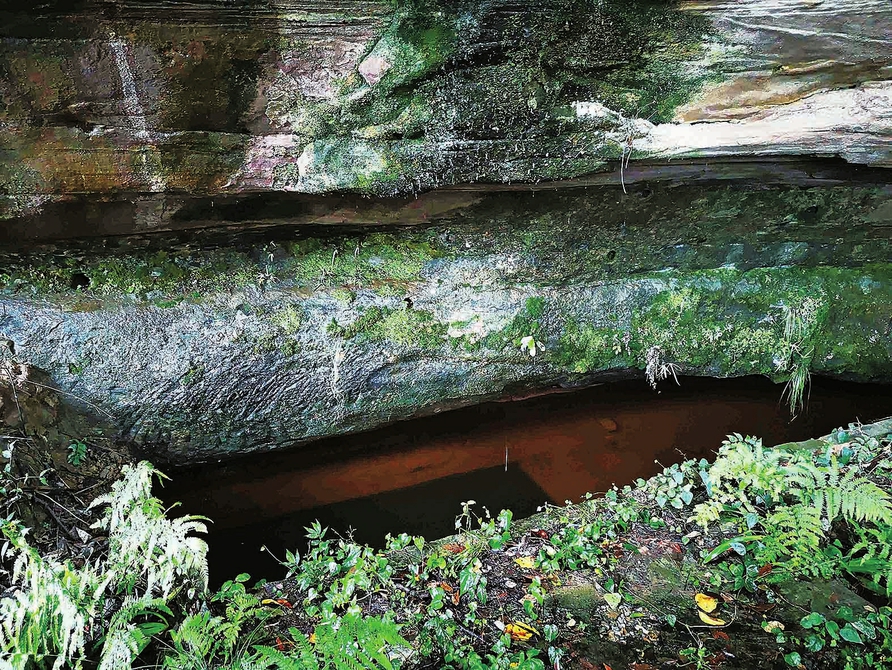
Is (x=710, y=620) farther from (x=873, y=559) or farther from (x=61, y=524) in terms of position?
(x=61, y=524)

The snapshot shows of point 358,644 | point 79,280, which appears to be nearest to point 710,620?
point 358,644

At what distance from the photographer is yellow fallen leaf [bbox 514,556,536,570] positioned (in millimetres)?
2975

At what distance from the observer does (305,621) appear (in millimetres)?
2705

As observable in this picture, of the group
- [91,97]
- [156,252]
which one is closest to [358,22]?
[91,97]

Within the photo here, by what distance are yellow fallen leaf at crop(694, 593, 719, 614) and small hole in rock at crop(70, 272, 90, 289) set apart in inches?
152

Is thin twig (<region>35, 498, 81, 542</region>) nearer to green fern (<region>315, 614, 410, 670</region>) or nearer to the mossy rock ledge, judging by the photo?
the mossy rock ledge

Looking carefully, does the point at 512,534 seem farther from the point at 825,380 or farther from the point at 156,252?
the point at 825,380

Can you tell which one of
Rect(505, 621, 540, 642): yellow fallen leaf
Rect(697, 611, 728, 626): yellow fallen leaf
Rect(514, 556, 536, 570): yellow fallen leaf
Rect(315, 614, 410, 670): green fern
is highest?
Rect(315, 614, 410, 670): green fern

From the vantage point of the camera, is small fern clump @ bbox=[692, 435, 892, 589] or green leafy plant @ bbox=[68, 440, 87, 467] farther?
green leafy plant @ bbox=[68, 440, 87, 467]

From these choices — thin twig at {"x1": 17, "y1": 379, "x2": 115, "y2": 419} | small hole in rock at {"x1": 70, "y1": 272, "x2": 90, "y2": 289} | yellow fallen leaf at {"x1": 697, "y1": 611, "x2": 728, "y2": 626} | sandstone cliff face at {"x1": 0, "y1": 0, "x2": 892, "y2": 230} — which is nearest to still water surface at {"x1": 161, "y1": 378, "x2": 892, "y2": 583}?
thin twig at {"x1": 17, "y1": 379, "x2": 115, "y2": 419}

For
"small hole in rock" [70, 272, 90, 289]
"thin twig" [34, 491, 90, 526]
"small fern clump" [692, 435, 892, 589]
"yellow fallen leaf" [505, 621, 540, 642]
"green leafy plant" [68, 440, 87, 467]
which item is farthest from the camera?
"small hole in rock" [70, 272, 90, 289]

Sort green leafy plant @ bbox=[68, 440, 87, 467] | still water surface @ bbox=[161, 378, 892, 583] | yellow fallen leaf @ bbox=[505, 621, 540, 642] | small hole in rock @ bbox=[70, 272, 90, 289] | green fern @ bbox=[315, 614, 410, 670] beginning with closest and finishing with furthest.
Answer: green fern @ bbox=[315, 614, 410, 670] < yellow fallen leaf @ bbox=[505, 621, 540, 642] < green leafy plant @ bbox=[68, 440, 87, 467] < small hole in rock @ bbox=[70, 272, 90, 289] < still water surface @ bbox=[161, 378, 892, 583]

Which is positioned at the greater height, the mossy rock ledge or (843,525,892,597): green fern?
the mossy rock ledge

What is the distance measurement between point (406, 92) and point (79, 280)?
91.1 inches
